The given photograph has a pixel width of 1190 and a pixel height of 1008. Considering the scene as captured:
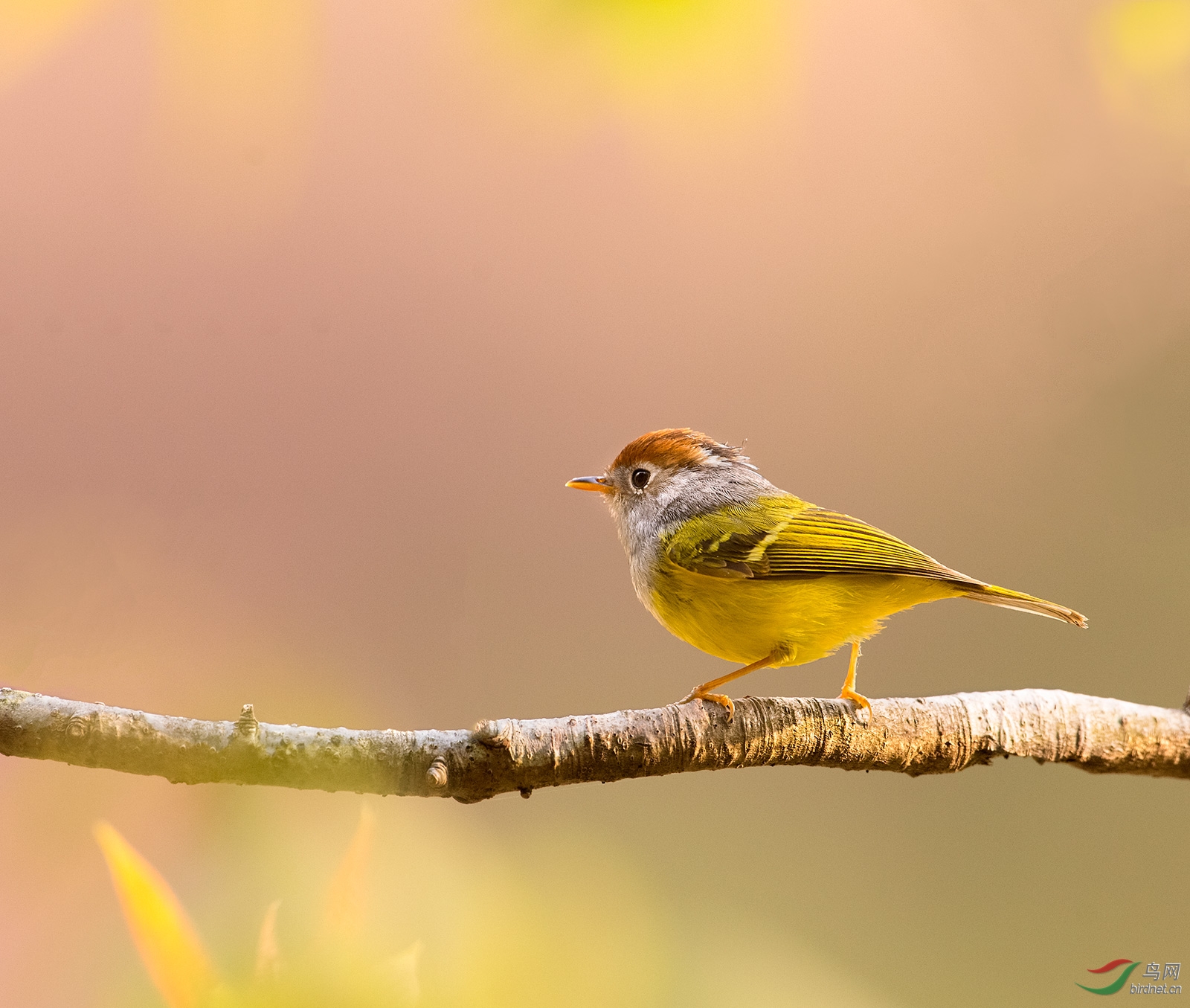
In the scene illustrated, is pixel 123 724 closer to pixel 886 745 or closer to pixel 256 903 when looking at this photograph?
pixel 256 903

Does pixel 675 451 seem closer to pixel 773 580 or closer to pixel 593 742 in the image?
pixel 773 580

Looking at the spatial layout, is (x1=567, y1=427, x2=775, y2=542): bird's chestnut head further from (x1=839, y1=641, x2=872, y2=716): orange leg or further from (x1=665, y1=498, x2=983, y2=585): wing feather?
(x1=839, y1=641, x2=872, y2=716): orange leg

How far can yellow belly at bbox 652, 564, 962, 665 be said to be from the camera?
129 centimetres

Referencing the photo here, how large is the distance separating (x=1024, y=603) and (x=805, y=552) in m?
0.31

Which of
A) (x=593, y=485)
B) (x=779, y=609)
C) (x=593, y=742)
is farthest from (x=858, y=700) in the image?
(x=593, y=485)

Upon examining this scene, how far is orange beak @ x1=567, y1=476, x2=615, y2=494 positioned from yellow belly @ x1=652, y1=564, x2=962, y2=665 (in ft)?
0.79

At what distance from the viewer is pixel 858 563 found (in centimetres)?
132

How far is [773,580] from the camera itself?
4.33 ft

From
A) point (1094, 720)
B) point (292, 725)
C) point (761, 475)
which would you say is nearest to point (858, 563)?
point (761, 475)

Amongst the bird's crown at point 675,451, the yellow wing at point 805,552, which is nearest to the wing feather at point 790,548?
the yellow wing at point 805,552

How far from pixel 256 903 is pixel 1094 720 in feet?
4.15

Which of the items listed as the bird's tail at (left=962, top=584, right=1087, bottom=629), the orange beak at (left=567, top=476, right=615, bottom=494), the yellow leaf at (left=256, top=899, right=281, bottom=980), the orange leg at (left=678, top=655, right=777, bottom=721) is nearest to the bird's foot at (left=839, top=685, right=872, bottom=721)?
the orange leg at (left=678, top=655, right=777, bottom=721)

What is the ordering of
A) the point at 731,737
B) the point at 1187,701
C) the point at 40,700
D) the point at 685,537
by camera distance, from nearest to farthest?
the point at 40,700, the point at 731,737, the point at 685,537, the point at 1187,701

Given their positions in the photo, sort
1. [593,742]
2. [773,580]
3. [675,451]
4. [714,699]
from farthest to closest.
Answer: [675,451] < [773,580] < [714,699] < [593,742]
